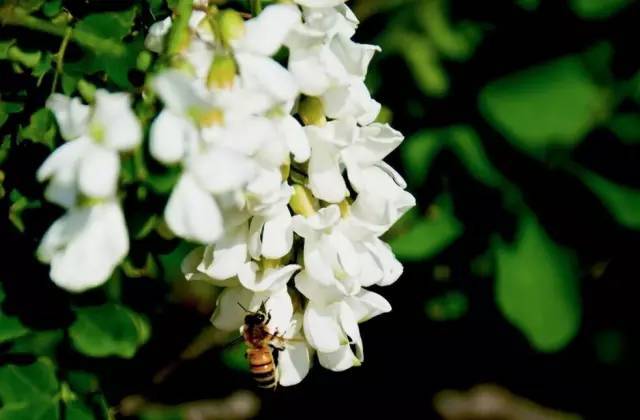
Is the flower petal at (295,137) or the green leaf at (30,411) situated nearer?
the flower petal at (295,137)

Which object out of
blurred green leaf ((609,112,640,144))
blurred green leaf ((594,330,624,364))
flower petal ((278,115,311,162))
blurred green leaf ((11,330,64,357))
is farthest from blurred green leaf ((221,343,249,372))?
flower petal ((278,115,311,162))

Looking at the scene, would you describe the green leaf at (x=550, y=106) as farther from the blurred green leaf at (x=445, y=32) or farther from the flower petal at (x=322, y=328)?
the flower petal at (x=322, y=328)

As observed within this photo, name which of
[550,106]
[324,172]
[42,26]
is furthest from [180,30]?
[550,106]

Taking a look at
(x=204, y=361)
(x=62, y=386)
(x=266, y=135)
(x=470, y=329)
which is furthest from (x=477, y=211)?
(x=266, y=135)

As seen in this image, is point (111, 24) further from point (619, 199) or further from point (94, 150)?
point (619, 199)

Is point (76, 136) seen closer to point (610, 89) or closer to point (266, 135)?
point (266, 135)

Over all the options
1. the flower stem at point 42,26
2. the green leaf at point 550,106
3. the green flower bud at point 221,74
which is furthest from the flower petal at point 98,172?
the green leaf at point 550,106

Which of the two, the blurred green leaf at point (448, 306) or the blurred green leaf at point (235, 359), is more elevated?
the blurred green leaf at point (448, 306)
